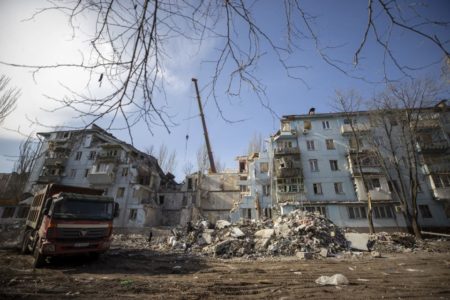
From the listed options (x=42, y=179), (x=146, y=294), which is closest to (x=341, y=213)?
(x=146, y=294)

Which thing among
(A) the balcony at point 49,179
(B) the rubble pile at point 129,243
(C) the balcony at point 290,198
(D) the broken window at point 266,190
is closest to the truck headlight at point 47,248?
(B) the rubble pile at point 129,243

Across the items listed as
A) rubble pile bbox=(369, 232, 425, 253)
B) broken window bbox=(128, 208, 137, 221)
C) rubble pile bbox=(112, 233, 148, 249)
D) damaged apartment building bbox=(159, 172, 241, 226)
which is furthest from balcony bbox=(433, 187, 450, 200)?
broken window bbox=(128, 208, 137, 221)

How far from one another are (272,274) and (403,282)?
147 inches

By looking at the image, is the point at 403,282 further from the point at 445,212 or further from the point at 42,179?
the point at 42,179

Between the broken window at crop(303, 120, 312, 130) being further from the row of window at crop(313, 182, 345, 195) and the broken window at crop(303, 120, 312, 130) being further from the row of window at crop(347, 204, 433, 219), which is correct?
the row of window at crop(347, 204, 433, 219)

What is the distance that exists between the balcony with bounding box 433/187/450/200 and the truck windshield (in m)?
30.9

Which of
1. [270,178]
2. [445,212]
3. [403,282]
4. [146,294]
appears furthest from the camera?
[270,178]

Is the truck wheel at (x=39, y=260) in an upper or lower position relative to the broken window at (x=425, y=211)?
lower

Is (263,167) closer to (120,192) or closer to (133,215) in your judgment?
(133,215)

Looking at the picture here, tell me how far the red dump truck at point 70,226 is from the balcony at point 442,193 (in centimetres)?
3071

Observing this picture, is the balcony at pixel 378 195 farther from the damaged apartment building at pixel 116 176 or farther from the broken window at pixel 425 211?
the damaged apartment building at pixel 116 176

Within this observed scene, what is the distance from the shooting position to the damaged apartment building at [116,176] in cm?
2986

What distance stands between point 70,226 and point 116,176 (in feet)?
84.6

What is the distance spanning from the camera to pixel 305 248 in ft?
41.8
